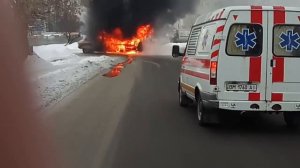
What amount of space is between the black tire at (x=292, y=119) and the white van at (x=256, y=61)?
0.57 meters

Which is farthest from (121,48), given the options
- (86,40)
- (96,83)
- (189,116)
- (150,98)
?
(189,116)

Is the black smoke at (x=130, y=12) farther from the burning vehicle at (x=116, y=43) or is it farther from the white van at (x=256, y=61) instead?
the white van at (x=256, y=61)

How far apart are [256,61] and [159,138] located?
1.87m

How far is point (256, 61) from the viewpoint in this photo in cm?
725

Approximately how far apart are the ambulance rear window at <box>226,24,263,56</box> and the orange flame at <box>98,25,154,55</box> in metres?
33.4

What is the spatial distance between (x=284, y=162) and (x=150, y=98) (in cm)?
656

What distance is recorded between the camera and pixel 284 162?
557 cm

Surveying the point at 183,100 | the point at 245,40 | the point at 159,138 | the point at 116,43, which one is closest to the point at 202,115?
the point at 159,138

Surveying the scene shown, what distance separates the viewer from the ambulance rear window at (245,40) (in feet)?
23.8

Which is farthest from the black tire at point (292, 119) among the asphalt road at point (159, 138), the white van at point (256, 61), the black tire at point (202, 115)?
the black tire at point (202, 115)

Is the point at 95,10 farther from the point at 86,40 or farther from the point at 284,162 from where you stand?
the point at 284,162

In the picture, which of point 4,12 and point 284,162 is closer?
point 4,12

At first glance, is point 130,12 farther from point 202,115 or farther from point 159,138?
point 159,138

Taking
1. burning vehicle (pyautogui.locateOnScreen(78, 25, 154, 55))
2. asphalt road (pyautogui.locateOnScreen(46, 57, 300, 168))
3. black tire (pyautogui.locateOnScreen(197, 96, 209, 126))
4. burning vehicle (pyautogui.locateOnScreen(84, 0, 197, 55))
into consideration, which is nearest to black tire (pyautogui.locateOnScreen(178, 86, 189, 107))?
asphalt road (pyautogui.locateOnScreen(46, 57, 300, 168))
